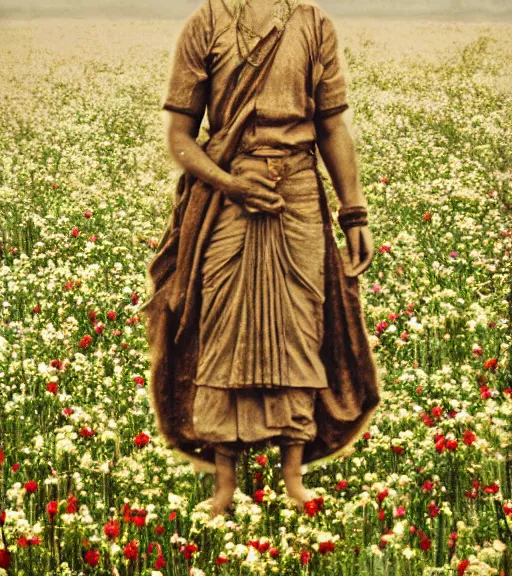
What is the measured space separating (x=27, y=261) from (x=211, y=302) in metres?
2.83

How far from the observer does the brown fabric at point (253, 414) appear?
4.73 meters

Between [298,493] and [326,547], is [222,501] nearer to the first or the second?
[298,493]

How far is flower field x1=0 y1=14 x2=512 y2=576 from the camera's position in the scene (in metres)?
4.28

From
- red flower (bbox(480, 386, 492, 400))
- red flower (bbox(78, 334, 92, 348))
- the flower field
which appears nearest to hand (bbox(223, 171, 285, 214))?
the flower field

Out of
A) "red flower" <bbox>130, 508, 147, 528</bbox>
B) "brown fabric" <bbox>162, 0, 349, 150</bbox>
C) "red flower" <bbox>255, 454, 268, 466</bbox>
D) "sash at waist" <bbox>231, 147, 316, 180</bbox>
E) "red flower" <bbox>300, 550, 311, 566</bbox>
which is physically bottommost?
"red flower" <bbox>300, 550, 311, 566</bbox>

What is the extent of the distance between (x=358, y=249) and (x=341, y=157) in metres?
0.43

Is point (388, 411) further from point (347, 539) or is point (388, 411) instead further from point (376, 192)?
point (376, 192)

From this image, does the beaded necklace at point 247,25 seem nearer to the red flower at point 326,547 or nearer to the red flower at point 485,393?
the red flower at point 485,393

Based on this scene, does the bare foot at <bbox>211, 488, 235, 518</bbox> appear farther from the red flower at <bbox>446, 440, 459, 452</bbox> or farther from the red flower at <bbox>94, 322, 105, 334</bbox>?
the red flower at <bbox>94, 322, 105, 334</bbox>

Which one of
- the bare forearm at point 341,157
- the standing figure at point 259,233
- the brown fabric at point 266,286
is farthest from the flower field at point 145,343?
the bare forearm at point 341,157

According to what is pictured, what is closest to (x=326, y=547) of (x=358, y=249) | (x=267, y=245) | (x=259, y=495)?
(x=259, y=495)

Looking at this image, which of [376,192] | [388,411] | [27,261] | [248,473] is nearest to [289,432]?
[248,473]

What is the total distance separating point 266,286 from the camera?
15.3ft

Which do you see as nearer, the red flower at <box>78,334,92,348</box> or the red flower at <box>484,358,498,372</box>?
the red flower at <box>484,358,498,372</box>
